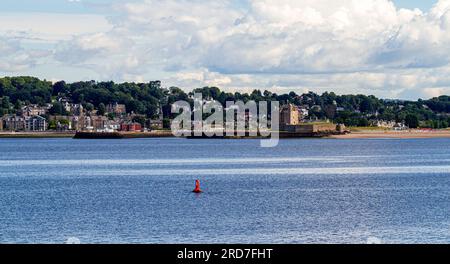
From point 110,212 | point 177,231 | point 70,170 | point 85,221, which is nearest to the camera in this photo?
point 177,231

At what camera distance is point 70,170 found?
86.2 meters

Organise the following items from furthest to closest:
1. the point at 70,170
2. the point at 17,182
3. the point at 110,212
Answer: the point at 70,170 < the point at 17,182 < the point at 110,212

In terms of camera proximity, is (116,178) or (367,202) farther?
(116,178)

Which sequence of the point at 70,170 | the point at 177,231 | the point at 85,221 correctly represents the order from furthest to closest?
the point at 70,170 → the point at 85,221 → the point at 177,231
